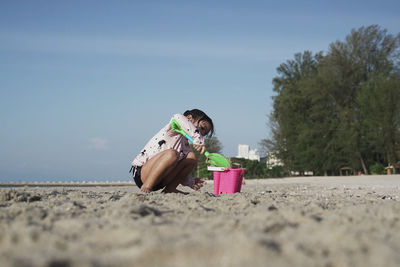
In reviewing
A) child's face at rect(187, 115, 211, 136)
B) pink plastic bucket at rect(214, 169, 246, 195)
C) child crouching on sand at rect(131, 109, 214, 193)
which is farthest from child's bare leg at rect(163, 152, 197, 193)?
pink plastic bucket at rect(214, 169, 246, 195)

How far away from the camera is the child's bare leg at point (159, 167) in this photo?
13.4 ft

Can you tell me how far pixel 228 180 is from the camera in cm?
475

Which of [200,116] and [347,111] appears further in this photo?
[347,111]

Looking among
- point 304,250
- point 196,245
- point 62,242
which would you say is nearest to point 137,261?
point 196,245

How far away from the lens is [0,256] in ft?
4.30

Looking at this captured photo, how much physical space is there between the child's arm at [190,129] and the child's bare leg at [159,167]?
0.29m

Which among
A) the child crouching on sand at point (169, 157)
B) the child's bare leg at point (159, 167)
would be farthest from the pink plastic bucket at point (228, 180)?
the child's bare leg at point (159, 167)

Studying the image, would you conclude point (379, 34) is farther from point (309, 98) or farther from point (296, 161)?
point (296, 161)

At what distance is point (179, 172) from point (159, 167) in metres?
0.45

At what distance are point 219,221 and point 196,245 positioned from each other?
0.63 meters

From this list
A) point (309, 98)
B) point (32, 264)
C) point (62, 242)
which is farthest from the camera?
point (309, 98)

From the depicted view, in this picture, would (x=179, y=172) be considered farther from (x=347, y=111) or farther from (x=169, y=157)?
(x=347, y=111)

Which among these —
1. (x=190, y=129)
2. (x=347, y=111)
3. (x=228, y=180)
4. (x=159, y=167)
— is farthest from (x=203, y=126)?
(x=347, y=111)

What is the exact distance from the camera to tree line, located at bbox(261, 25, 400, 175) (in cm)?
1944
